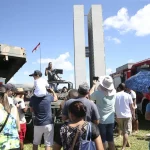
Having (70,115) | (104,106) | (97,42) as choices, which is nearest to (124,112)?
(104,106)

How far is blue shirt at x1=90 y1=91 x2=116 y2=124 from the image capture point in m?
5.37

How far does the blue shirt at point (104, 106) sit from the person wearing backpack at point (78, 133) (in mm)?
2649

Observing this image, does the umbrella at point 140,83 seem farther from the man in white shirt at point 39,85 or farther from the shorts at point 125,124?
the man in white shirt at point 39,85

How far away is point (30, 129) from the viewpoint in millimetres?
8141

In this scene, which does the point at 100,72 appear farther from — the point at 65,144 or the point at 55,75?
Answer: the point at 65,144

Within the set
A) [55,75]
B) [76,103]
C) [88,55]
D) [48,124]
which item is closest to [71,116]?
[76,103]

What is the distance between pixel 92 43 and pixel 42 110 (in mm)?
25419

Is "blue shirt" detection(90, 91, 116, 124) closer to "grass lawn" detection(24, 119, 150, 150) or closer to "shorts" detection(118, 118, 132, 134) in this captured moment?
"shorts" detection(118, 118, 132, 134)

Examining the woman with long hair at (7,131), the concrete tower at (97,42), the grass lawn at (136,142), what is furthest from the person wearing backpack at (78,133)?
the concrete tower at (97,42)

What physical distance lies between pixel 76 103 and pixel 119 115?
14.1 ft

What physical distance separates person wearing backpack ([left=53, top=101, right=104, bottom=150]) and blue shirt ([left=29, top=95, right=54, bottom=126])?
2612 mm

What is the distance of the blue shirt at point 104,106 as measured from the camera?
17.6ft

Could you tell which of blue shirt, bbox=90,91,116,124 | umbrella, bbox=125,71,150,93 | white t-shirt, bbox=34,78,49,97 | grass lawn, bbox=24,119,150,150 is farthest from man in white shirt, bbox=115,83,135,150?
white t-shirt, bbox=34,78,49,97

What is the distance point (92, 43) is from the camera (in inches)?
1196
